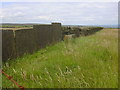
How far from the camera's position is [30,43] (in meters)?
6.54

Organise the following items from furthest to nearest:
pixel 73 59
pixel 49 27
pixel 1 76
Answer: pixel 49 27
pixel 73 59
pixel 1 76

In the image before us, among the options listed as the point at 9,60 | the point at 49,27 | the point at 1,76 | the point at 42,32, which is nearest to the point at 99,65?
the point at 1,76

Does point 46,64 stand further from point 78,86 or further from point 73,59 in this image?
point 78,86

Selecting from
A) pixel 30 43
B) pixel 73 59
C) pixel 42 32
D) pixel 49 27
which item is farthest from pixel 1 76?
pixel 49 27

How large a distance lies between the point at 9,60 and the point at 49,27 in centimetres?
431

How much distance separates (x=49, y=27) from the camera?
8.98 metres

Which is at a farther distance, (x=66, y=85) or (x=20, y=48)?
(x=20, y=48)

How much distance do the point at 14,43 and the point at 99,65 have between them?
251cm

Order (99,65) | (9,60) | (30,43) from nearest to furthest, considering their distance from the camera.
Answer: (99,65) < (9,60) < (30,43)

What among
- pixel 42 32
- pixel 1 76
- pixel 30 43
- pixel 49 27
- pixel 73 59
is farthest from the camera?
pixel 49 27

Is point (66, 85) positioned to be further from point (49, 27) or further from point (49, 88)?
point (49, 27)

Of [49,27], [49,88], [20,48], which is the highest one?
[49,27]

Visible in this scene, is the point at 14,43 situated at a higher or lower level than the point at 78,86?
higher

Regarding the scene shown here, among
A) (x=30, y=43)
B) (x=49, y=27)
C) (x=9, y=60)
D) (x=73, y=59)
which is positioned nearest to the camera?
(x=73, y=59)
